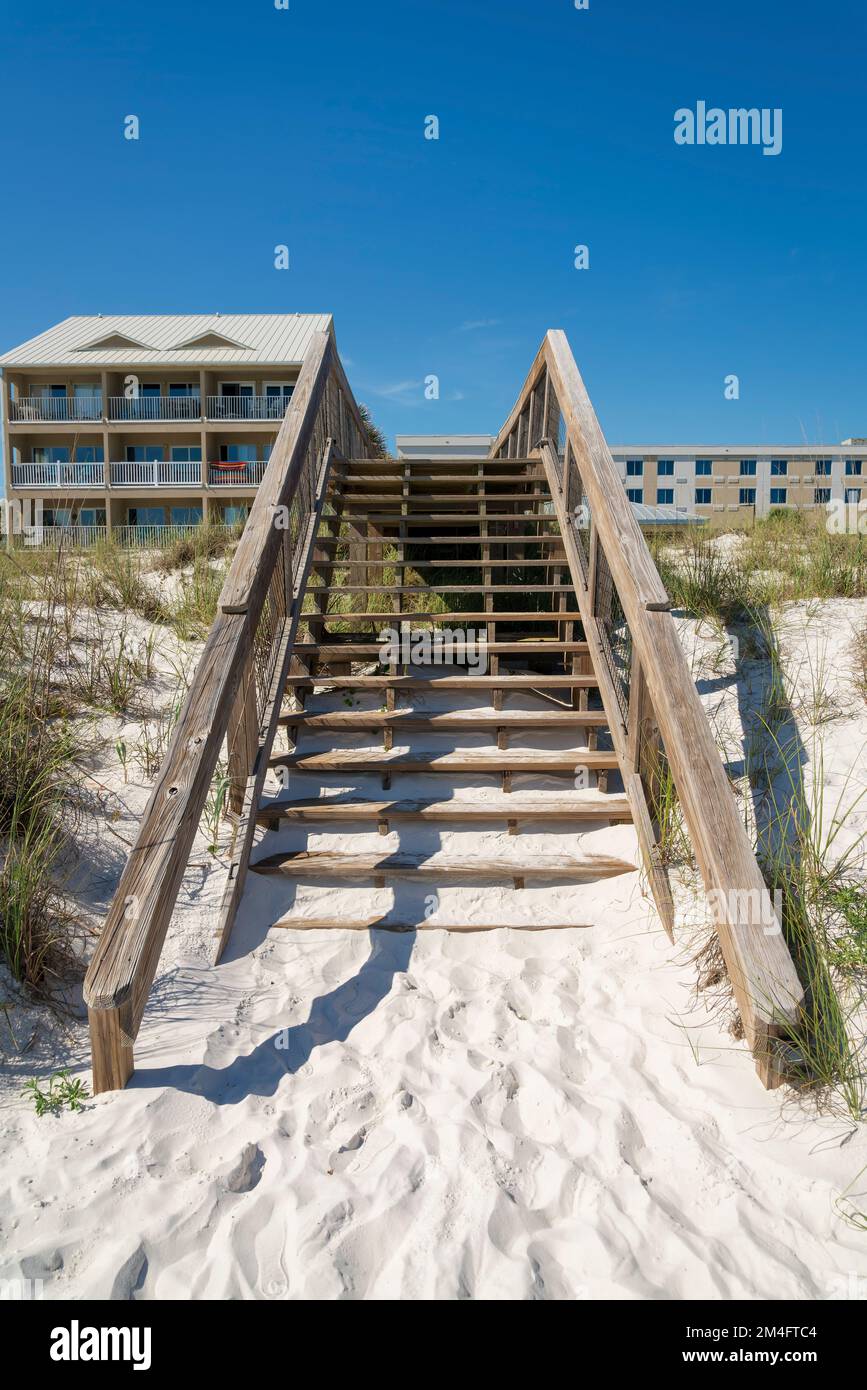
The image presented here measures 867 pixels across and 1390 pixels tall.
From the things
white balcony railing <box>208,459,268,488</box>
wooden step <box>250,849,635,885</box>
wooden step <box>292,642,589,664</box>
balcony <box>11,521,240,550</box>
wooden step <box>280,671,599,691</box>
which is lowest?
wooden step <box>250,849,635,885</box>

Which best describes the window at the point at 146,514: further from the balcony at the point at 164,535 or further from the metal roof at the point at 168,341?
the balcony at the point at 164,535

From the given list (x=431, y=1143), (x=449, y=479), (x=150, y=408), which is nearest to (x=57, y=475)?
(x=150, y=408)

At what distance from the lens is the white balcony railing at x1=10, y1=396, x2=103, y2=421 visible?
955 inches

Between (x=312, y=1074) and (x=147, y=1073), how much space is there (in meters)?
0.47

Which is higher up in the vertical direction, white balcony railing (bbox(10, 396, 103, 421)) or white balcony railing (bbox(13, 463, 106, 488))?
white balcony railing (bbox(10, 396, 103, 421))

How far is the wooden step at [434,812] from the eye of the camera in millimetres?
3766

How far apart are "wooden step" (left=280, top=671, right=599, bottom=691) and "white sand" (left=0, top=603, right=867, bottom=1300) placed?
5.58 feet

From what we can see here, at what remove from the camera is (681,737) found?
2.94 m

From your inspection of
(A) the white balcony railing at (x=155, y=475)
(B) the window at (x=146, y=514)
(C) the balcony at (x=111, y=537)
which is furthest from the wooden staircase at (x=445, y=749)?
(B) the window at (x=146, y=514)

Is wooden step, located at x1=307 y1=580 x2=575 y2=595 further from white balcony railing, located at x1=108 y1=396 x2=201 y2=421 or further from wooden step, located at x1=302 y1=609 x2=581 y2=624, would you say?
white balcony railing, located at x1=108 y1=396 x2=201 y2=421

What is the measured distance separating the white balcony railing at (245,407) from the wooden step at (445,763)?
22.3 m

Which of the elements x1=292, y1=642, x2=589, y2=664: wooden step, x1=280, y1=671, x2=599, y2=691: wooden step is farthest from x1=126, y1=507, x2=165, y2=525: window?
x1=280, y1=671, x2=599, y2=691: wooden step
